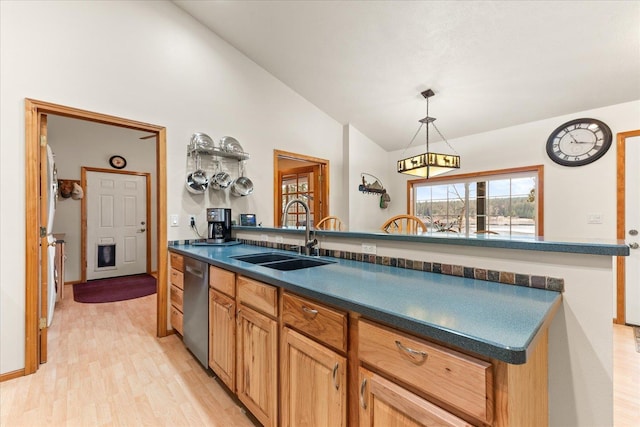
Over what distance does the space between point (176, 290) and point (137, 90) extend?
1.94 meters

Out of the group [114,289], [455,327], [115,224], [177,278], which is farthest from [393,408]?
[115,224]

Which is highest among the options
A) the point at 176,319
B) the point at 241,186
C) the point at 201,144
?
the point at 201,144

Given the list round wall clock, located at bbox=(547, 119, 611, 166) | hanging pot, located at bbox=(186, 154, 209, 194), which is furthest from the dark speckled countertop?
round wall clock, located at bbox=(547, 119, 611, 166)

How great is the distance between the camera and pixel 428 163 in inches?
113

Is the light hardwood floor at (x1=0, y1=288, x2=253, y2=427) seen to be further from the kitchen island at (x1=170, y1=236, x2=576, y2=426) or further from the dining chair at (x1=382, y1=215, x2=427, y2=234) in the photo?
the dining chair at (x1=382, y1=215, x2=427, y2=234)

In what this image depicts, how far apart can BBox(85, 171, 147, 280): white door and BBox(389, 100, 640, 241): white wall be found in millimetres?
5423

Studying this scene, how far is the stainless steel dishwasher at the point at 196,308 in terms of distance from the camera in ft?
6.72

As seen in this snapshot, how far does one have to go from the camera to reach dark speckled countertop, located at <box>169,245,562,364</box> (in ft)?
2.39

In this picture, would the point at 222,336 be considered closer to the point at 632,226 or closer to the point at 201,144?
the point at 201,144

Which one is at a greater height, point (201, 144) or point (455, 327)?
point (201, 144)

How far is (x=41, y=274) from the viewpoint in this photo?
233 centimetres

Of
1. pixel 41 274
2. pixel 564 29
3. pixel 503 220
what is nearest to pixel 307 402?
pixel 41 274

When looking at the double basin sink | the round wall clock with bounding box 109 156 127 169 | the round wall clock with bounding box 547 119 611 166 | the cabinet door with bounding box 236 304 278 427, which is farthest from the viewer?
the round wall clock with bounding box 109 156 127 169

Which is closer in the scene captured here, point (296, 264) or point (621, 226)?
point (296, 264)
